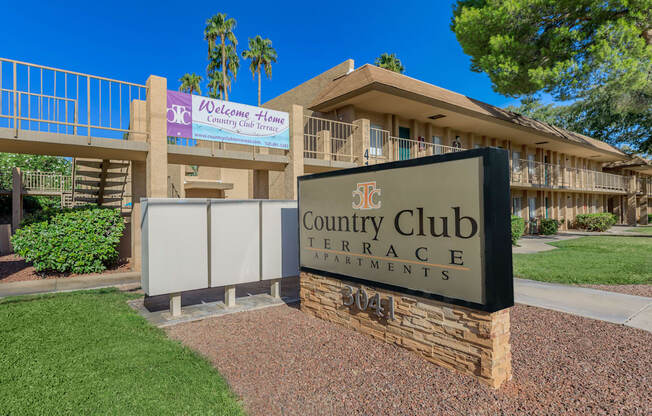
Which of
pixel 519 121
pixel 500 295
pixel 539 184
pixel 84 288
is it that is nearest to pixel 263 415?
pixel 500 295

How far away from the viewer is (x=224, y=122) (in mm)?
10102

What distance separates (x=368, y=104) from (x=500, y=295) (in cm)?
1243

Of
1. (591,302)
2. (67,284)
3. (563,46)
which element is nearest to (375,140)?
(563,46)

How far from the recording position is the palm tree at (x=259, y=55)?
3603 centimetres

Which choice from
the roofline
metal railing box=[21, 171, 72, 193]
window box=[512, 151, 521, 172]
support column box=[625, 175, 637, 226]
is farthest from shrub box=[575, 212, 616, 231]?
metal railing box=[21, 171, 72, 193]

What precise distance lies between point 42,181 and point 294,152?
19.4 m

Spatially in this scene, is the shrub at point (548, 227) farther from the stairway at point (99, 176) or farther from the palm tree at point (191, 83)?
the palm tree at point (191, 83)

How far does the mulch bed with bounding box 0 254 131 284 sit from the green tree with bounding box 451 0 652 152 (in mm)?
17088

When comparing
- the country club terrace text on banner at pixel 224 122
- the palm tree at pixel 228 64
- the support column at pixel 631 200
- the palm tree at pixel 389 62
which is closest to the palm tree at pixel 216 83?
the palm tree at pixel 228 64

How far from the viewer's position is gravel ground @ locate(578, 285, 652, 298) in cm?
680

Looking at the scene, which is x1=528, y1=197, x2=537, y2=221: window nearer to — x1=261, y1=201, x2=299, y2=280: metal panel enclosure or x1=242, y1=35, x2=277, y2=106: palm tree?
x1=261, y1=201, x2=299, y2=280: metal panel enclosure

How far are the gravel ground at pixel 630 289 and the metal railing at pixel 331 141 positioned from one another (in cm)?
817

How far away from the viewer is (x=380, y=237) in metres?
4.66

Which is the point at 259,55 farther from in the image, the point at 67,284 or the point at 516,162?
the point at 67,284
